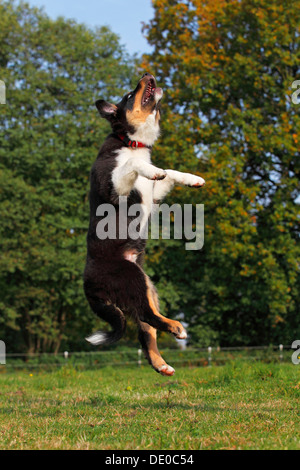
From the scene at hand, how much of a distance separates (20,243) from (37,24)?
955cm

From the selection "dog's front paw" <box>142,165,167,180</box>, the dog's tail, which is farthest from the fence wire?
"dog's front paw" <box>142,165,167,180</box>

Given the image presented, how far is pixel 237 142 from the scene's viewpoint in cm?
1853

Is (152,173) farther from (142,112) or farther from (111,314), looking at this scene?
(111,314)

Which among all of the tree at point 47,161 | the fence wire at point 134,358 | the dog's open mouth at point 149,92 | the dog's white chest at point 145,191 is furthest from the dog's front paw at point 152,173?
the tree at point 47,161

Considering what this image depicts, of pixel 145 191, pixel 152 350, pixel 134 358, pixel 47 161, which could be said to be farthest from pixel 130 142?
pixel 47 161

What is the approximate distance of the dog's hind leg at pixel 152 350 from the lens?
14.5 feet

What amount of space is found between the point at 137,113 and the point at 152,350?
1.97 meters

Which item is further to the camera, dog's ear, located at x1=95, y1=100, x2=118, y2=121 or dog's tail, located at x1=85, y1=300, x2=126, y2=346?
dog's ear, located at x1=95, y1=100, x2=118, y2=121

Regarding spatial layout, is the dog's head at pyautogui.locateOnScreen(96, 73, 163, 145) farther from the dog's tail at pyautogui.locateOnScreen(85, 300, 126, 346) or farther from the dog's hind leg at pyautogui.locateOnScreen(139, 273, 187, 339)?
the dog's tail at pyautogui.locateOnScreen(85, 300, 126, 346)

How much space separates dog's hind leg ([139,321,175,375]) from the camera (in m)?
4.43

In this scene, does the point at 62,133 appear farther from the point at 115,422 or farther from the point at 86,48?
the point at 115,422

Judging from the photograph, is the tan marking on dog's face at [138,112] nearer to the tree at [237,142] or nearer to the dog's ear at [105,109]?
the dog's ear at [105,109]

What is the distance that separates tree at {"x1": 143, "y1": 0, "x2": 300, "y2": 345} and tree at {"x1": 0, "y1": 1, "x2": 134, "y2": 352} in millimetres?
3027

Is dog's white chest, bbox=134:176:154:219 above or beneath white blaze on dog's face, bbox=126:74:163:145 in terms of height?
beneath
